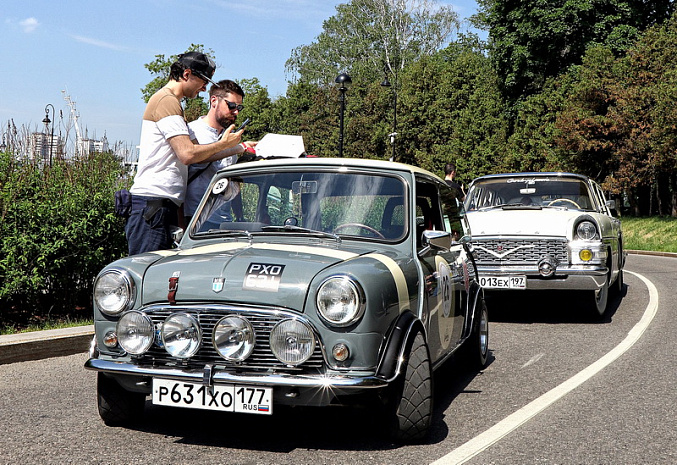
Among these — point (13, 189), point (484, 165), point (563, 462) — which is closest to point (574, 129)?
point (484, 165)

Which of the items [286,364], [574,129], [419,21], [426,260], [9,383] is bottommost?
[9,383]

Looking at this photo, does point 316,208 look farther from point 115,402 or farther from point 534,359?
point 534,359

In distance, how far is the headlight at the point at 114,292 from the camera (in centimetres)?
440

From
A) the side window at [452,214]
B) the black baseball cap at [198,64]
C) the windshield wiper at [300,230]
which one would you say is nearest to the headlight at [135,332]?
the windshield wiper at [300,230]

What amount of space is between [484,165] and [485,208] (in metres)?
40.9

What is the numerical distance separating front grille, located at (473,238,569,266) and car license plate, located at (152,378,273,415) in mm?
6287

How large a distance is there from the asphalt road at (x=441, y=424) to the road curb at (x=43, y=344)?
0.31 ft

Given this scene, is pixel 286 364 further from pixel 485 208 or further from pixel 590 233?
pixel 485 208

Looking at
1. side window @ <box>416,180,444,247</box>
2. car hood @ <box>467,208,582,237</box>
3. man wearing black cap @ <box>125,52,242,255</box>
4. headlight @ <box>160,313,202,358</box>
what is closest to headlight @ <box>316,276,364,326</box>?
headlight @ <box>160,313,202,358</box>

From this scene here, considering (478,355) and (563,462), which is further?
(478,355)

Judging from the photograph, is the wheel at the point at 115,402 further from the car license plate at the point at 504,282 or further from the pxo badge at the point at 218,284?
the car license plate at the point at 504,282

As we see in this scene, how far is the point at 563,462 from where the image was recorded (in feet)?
14.0

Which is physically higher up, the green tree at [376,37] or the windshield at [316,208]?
the green tree at [376,37]

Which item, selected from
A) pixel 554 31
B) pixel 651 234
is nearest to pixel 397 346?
pixel 651 234
